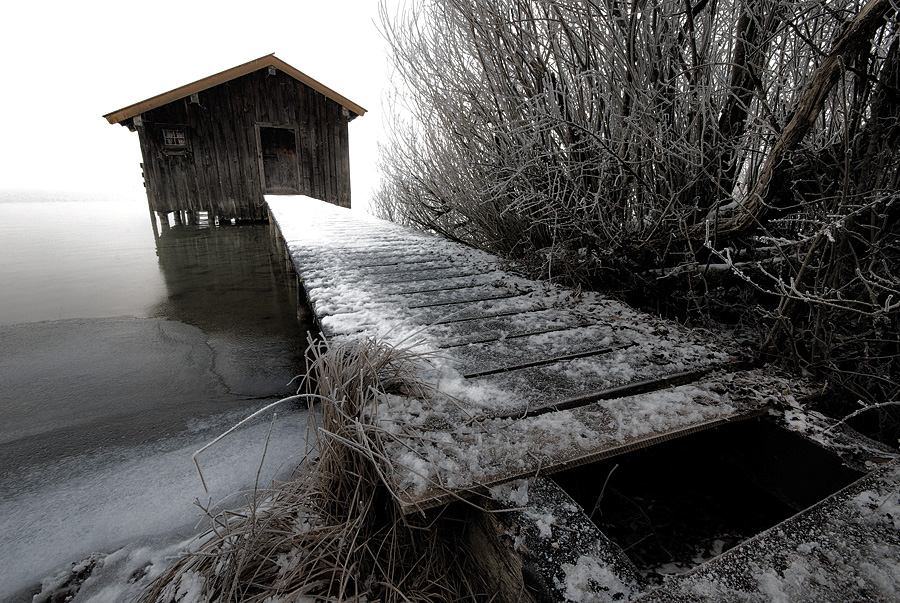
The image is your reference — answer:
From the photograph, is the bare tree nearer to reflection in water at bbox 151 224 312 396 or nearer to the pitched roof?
reflection in water at bbox 151 224 312 396

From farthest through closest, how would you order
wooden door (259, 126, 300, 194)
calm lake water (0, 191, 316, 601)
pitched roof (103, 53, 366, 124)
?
wooden door (259, 126, 300, 194)
pitched roof (103, 53, 366, 124)
calm lake water (0, 191, 316, 601)

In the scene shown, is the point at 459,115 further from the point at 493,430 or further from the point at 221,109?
the point at 221,109

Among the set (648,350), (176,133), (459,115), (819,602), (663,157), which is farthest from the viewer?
(176,133)

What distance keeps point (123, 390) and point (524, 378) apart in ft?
10.3

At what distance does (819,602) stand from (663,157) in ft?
6.47

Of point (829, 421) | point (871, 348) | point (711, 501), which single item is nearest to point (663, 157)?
point (871, 348)

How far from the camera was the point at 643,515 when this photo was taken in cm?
160

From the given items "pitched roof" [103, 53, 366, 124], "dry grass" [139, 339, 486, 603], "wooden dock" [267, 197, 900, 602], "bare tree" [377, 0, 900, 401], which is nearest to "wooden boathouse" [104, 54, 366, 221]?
"pitched roof" [103, 53, 366, 124]

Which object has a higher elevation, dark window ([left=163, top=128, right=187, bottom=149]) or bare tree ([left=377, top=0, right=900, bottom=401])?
dark window ([left=163, top=128, right=187, bottom=149])

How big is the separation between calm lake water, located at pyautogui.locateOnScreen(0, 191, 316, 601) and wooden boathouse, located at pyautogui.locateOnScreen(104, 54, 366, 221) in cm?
437

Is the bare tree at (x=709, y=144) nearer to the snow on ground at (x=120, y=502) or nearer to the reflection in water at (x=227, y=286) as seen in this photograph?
the snow on ground at (x=120, y=502)

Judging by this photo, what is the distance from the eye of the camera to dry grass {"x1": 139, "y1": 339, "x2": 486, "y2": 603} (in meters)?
1.15

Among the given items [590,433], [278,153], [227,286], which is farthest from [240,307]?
[278,153]

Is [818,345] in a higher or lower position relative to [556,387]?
higher
